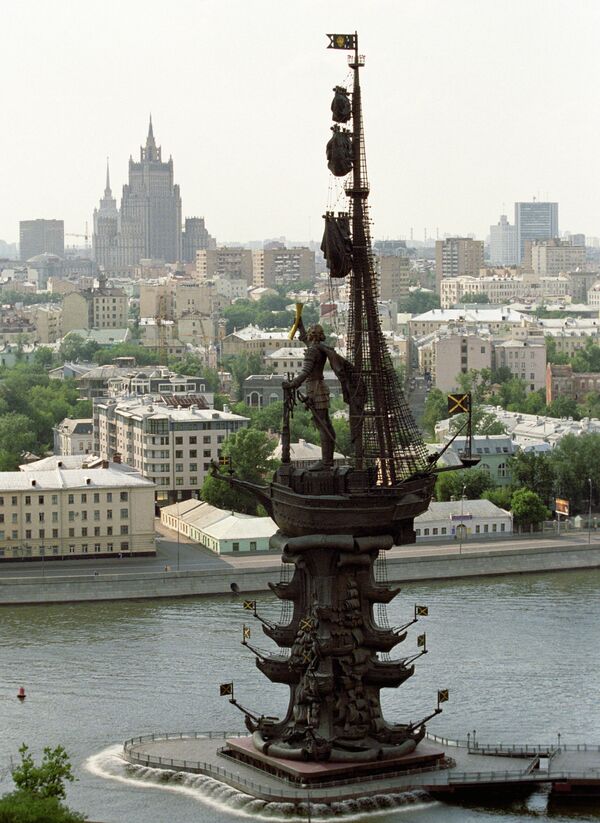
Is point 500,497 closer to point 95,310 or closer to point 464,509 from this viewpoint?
point 464,509

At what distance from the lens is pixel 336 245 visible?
1368 inches

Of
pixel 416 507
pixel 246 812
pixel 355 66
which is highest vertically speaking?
pixel 355 66

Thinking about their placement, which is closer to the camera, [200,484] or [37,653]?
[37,653]

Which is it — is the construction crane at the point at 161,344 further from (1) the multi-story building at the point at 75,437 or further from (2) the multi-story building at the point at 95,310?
(1) the multi-story building at the point at 75,437

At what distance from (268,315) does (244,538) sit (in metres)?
96.8

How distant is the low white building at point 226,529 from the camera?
56.9 meters

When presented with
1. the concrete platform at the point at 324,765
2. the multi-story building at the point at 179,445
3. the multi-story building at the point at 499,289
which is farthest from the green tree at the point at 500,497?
the multi-story building at the point at 499,289

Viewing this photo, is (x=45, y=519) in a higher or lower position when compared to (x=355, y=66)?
lower

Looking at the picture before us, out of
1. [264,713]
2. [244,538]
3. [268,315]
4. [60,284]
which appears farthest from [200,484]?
[60,284]

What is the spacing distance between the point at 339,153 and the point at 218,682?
1005 centimetres

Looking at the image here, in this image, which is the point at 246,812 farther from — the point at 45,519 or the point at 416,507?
the point at 45,519

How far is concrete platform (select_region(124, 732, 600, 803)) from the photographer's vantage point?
1281 inches

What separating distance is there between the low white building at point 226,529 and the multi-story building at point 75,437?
16.4 metres

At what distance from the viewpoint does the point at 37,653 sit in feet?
144
